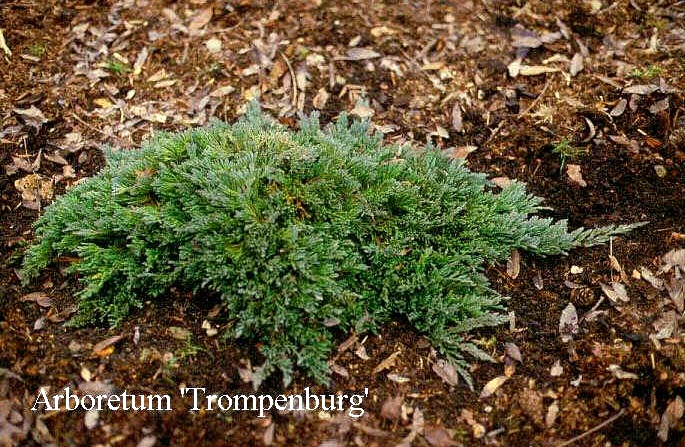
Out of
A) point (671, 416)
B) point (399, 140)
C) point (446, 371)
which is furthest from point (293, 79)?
point (671, 416)

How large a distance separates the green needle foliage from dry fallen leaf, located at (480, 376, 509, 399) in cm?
14

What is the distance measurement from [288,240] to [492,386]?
4.06ft

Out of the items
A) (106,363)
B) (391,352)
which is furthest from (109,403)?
(391,352)

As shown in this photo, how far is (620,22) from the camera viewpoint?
452cm

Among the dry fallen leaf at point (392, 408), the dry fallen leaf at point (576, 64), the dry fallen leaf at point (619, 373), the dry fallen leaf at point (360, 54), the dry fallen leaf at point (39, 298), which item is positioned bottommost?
the dry fallen leaf at point (39, 298)

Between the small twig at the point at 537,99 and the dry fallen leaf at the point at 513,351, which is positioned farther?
the small twig at the point at 537,99

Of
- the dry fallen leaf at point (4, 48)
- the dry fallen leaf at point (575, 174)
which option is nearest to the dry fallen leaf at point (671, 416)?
the dry fallen leaf at point (575, 174)

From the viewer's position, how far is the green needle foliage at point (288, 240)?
279 cm

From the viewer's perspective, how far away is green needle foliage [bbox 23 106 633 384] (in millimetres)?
2787

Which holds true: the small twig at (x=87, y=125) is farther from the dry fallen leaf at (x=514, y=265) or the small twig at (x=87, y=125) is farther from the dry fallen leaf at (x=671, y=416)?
the dry fallen leaf at (x=671, y=416)

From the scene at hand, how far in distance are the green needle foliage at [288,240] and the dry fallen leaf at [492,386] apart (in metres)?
0.14

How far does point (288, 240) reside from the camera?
279 centimetres

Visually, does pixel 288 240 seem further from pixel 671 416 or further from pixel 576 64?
pixel 576 64

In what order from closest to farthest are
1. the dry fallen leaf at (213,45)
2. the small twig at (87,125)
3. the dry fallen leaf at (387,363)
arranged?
the dry fallen leaf at (387,363), the small twig at (87,125), the dry fallen leaf at (213,45)
